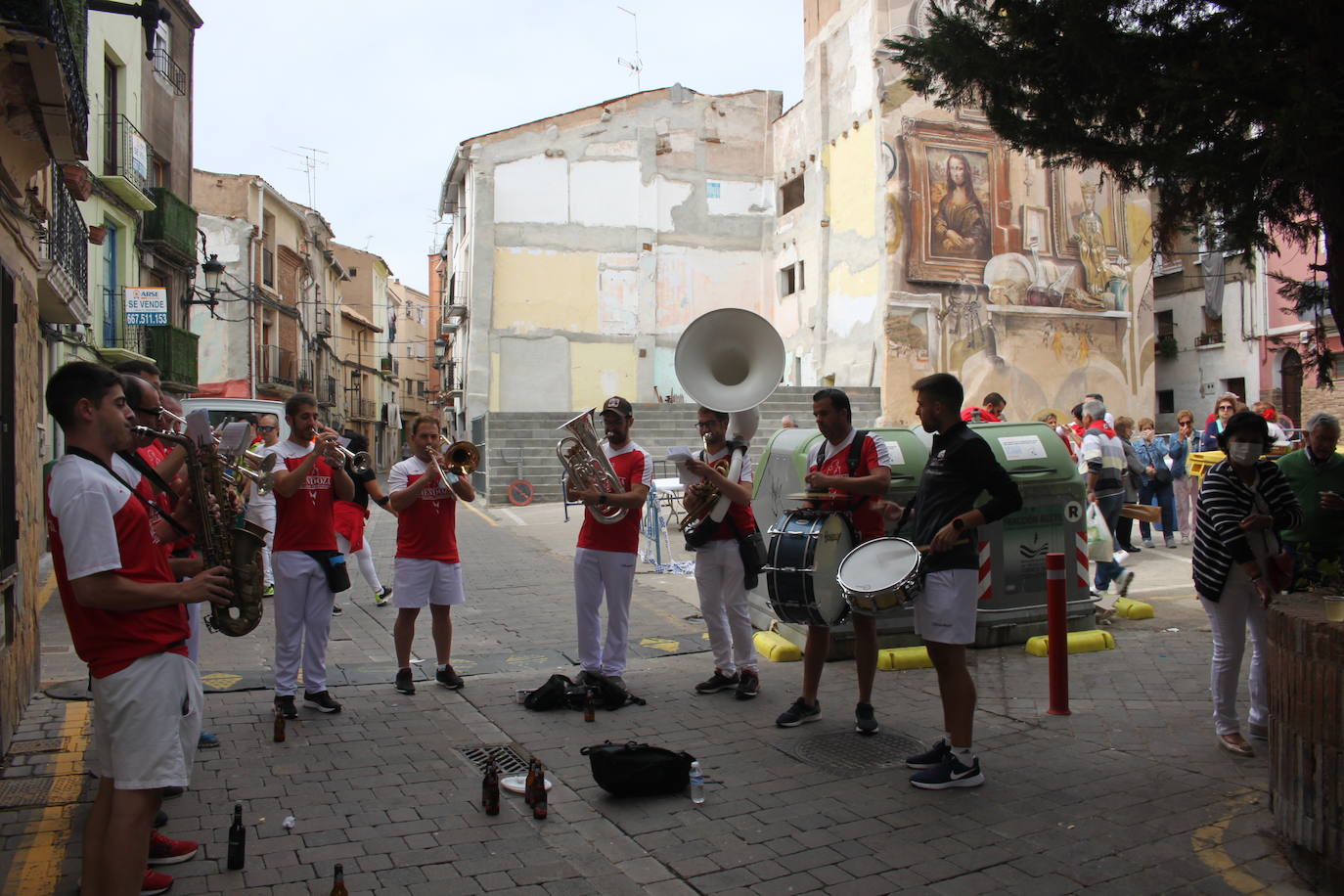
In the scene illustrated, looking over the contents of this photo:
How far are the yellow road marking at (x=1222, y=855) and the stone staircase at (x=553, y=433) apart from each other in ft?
59.1

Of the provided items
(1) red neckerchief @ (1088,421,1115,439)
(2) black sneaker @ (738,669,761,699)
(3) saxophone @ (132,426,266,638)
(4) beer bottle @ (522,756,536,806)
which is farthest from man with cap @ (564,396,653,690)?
(1) red neckerchief @ (1088,421,1115,439)

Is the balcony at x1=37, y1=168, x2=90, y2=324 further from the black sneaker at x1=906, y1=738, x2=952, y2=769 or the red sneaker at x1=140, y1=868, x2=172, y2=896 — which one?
the black sneaker at x1=906, y1=738, x2=952, y2=769

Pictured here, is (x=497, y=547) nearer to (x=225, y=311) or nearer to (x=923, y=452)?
(x=923, y=452)

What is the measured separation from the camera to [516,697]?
623 cm

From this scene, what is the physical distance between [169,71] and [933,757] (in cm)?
2773

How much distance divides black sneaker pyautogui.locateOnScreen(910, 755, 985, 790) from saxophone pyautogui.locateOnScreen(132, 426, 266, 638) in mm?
3257

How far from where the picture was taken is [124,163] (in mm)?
20531

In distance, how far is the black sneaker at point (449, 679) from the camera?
21.1 ft

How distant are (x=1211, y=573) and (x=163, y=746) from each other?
195 inches

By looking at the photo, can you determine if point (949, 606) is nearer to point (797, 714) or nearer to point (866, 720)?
point (866, 720)

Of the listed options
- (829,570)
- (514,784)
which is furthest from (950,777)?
(514,784)

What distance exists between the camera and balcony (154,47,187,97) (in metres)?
24.4

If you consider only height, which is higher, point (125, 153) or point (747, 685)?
point (125, 153)

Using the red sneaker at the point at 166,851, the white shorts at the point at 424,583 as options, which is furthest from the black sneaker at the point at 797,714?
the red sneaker at the point at 166,851
